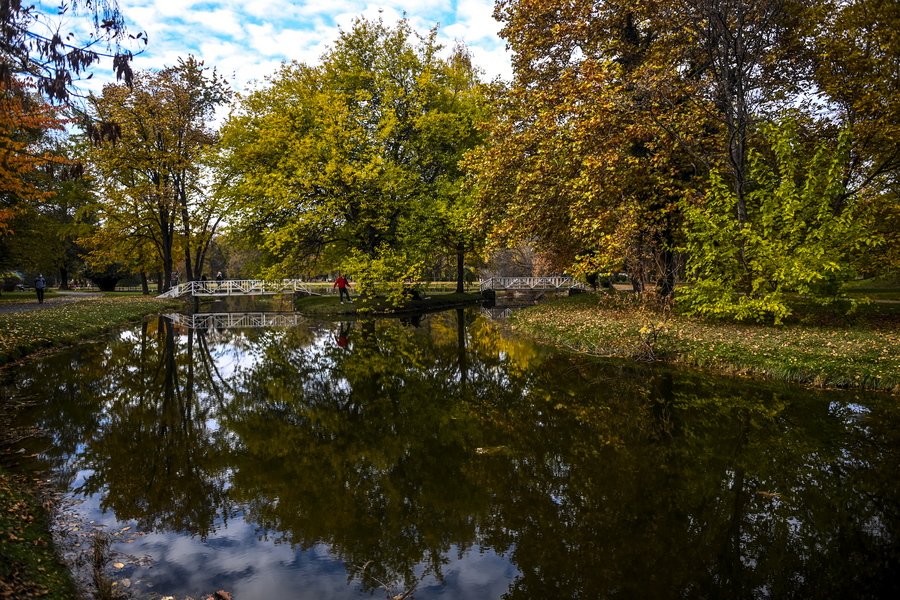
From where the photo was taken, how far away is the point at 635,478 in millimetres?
6652

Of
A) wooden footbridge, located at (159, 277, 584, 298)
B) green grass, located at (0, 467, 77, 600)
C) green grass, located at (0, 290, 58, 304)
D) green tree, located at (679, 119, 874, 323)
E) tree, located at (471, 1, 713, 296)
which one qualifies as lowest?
green grass, located at (0, 467, 77, 600)

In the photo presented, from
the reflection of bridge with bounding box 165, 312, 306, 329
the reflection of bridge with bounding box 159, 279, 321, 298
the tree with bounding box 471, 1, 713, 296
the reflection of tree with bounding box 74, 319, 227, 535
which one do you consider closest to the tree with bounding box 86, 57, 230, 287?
the reflection of bridge with bounding box 159, 279, 321, 298

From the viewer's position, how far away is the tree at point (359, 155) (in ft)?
87.8

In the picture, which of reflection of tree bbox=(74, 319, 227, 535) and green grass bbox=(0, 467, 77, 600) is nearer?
green grass bbox=(0, 467, 77, 600)

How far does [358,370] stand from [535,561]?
9927 mm

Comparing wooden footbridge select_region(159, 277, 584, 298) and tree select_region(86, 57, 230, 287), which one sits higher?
tree select_region(86, 57, 230, 287)

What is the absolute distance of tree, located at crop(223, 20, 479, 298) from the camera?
1054 inches

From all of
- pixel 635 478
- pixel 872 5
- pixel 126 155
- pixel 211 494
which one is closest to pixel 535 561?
pixel 635 478

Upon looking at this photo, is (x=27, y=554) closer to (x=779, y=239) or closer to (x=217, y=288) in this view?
(x=779, y=239)

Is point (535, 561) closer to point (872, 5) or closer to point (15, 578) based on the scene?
point (15, 578)

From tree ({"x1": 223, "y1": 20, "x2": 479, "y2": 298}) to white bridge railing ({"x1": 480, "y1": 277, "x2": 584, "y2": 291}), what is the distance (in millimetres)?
14650

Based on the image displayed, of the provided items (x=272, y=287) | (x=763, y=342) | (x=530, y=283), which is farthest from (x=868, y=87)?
(x=272, y=287)

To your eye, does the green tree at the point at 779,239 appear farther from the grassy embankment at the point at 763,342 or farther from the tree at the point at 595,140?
the tree at the point at 595,140

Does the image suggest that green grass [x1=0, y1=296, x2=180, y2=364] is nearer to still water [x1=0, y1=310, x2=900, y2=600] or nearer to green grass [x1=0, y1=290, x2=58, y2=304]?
still water [x1=0, y1=310, x2=900, y2=600]
